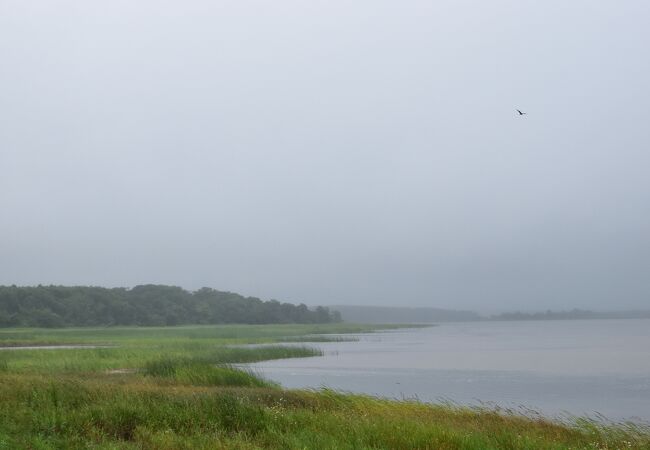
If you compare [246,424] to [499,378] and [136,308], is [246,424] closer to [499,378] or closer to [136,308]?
[499,378]

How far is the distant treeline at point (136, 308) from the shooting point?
11844cm

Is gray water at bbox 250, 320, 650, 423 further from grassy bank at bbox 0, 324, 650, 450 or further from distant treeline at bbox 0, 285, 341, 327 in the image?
distant treeline at bbox 0, 285, 341, 327

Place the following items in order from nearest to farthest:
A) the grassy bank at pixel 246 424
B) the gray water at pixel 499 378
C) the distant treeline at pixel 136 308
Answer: the grassy bank at pixel 246 424 → the gray water at pixel 499 378 → the distant treeline at pixel 136 308

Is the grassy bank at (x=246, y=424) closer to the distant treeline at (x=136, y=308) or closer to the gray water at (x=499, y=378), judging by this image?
the gray water at (x=499, y=378)

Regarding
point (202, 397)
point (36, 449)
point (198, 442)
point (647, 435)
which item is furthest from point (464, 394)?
point (36, 449)

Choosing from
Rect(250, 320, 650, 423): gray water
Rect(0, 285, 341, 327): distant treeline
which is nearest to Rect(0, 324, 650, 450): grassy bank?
Rect(250, 320, 650, 423): gray water

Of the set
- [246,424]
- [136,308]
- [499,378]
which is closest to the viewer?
[246,424]

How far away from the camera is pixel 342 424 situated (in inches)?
641

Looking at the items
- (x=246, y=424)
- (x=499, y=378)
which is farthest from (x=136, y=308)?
(x=246, y=424)

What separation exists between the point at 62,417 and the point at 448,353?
207ft

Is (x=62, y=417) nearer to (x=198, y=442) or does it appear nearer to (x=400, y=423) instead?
(x=198, y=442)

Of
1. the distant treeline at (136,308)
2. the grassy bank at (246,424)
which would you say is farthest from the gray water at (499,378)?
the distant treeline at (136,308)

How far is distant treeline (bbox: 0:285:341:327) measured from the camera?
118438mm

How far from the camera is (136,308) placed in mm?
143500
